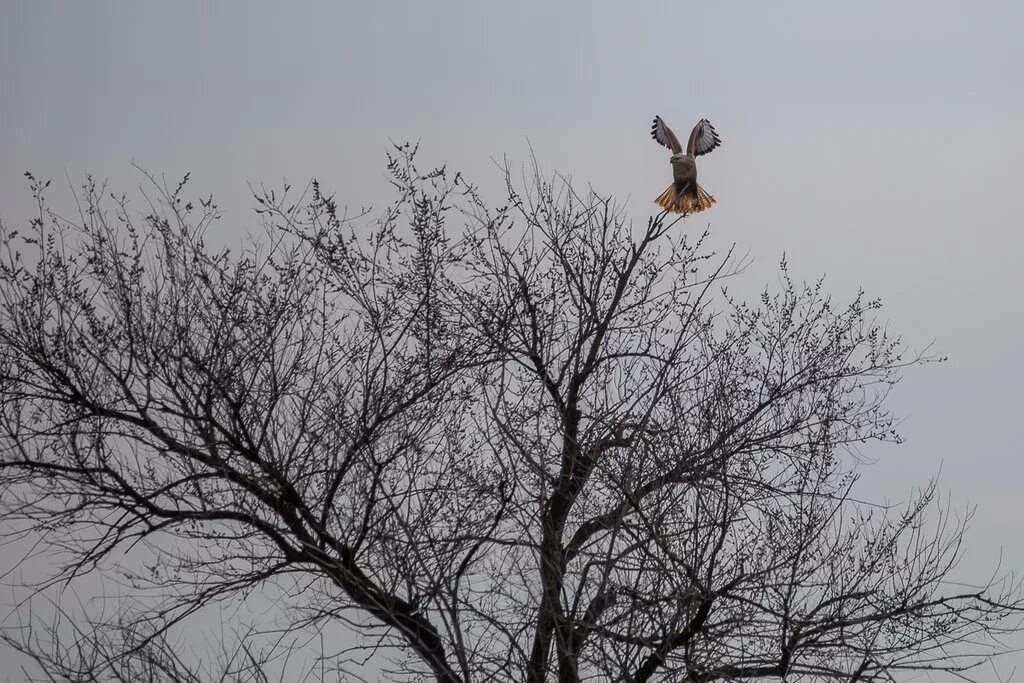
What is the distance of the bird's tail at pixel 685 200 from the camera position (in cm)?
760

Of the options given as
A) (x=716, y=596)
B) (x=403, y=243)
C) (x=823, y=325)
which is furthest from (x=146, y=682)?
(x=823, y=325)

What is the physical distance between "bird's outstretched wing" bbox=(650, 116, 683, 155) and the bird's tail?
0.35 meters

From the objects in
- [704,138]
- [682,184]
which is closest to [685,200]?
[682,184]

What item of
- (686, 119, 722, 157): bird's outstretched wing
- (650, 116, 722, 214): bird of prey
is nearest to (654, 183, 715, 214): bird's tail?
(650, 116, 722, 214): bird of prey

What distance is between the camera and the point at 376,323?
264 inches

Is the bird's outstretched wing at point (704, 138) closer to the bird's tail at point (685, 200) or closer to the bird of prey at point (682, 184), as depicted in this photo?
the bird of prey at point (682, 184)

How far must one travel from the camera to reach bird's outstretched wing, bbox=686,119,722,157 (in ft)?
26.5

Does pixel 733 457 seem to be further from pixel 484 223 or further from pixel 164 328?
pixel 164 328

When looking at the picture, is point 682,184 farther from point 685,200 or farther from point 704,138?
point 704,138

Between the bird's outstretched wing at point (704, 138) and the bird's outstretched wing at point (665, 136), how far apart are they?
0.45ft

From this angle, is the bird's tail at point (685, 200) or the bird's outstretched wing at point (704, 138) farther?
the bird's outstretched wing at point (704, 138)

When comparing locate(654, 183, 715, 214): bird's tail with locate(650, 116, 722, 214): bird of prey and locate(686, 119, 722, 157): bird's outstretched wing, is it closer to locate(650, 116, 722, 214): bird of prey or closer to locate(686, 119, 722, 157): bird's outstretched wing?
locate(650, 116, 722, 214): bird of prey

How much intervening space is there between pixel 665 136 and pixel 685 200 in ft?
1.89

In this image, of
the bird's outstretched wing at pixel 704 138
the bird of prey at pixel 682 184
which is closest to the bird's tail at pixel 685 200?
the bird of prey at pixel 682 184
